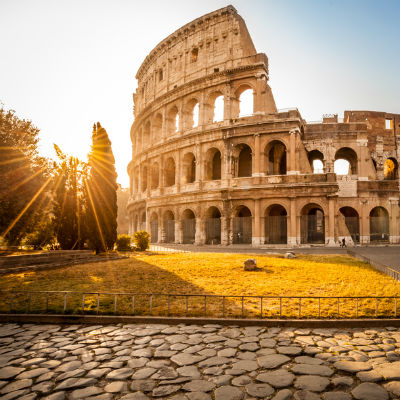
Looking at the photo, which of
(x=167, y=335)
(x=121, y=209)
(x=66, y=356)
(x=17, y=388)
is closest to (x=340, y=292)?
(x=167, y=335)

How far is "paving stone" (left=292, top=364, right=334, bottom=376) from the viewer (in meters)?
3.28

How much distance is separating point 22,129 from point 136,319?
52.8 ft

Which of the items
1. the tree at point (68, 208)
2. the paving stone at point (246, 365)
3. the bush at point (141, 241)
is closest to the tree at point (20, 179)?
the tree at point (68, 208)

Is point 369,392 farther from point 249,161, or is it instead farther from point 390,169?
point 390,169

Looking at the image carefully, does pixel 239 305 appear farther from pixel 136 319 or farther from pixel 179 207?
pixel 179 207

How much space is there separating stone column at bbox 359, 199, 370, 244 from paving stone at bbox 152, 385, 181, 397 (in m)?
22.8

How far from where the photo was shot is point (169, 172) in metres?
27.9

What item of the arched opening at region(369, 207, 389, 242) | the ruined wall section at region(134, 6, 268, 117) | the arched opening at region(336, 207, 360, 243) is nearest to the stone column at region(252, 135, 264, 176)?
the ruined wall section at region(134, 6, 268, 117)

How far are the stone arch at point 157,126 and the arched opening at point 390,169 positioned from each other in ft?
65.9

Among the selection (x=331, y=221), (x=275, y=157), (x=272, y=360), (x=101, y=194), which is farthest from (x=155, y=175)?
(x=272, y=360)

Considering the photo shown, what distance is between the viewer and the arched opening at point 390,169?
2583 cm

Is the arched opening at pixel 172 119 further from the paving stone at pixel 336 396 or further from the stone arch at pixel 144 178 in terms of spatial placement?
the paving stone at pixel 336 396

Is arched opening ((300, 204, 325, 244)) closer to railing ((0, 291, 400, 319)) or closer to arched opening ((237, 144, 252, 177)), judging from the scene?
arched opening ((237, 144, 252, 177))

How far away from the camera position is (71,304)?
240 inches
